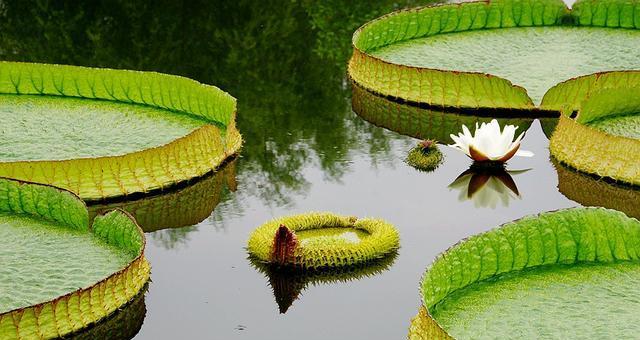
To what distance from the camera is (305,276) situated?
5496mm

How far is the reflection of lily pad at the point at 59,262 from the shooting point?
4805 mm

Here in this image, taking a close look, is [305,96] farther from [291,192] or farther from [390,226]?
[390,226]

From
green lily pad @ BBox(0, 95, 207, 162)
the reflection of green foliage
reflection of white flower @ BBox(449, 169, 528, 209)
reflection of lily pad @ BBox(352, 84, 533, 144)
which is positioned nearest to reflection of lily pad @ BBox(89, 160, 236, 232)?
the reflection of green foliage

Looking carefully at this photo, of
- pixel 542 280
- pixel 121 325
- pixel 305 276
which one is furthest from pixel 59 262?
pixel 542 280

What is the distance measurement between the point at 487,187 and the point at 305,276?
1.43 metres

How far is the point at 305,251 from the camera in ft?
18.2

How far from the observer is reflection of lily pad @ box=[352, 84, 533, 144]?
24.4ft

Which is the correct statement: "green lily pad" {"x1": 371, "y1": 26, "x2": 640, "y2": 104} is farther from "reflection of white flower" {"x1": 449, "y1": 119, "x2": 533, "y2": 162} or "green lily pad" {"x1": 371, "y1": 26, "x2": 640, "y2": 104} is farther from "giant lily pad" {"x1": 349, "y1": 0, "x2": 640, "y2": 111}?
"reflection of white flower" {"x1": 449, "y1": 119, "x2": 533, "y2": 162}

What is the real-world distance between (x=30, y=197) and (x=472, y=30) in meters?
4.08

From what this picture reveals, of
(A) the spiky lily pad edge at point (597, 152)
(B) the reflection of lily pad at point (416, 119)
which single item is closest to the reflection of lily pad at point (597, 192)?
(A) the spiky lily pad edge at point (597, 152)

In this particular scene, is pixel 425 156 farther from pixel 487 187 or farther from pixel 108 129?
pixel 108 129

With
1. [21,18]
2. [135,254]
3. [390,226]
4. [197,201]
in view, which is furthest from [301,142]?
[21,18]

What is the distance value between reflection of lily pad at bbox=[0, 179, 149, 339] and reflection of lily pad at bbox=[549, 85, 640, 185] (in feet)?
7.58

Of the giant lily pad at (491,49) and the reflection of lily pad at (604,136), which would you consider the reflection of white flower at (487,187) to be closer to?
the reflection of lily pad at (604,136)
